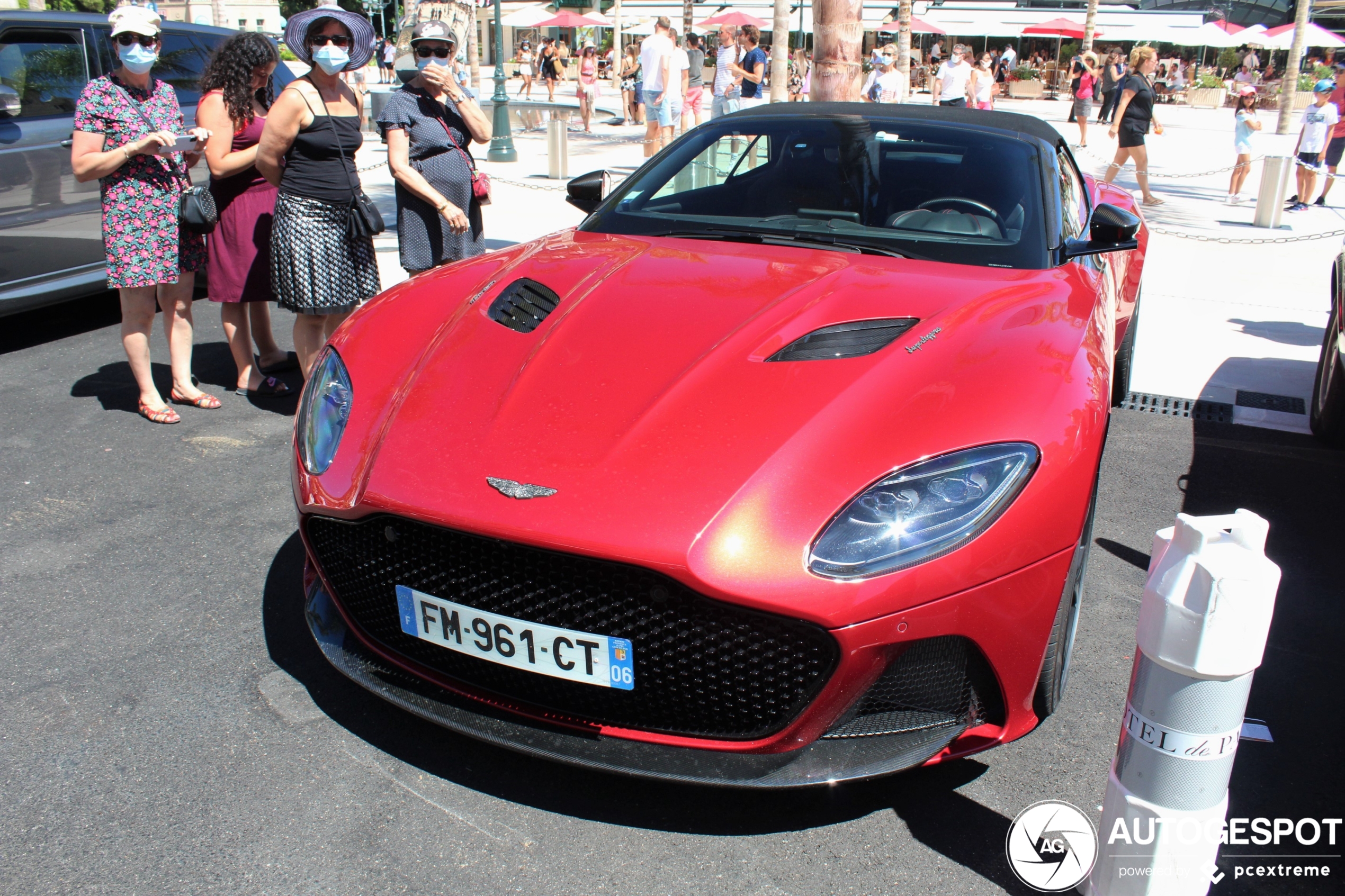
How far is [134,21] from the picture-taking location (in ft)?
14.1

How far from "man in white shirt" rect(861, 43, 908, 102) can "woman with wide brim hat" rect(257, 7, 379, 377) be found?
11726 millimetres

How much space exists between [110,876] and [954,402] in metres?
1.97

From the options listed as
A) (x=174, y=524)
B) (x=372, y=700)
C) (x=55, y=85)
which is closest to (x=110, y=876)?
(x=372, y=700)

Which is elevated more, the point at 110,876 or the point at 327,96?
the point at 327,96

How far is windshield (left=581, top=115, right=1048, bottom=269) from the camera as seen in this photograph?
3.20 metres

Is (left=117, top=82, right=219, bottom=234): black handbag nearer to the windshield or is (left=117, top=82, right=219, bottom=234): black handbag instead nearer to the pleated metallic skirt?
the pleated metallic skirt

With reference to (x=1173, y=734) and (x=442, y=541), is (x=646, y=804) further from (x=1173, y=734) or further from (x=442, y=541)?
(x=1173, y=734)

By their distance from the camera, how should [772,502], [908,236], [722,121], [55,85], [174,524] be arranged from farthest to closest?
[55,85], [722,121], [174,524], [908,236], [772,502]

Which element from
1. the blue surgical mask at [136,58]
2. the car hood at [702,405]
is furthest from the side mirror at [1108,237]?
the blue surgical mask at [136,58]

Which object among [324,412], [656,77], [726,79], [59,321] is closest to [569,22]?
[726,79]

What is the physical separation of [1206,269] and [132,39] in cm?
775

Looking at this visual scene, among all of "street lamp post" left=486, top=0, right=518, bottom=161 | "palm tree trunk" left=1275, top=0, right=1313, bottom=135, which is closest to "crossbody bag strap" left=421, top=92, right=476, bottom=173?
"street lamp post" left=486, top=0, right=518, bottom=161

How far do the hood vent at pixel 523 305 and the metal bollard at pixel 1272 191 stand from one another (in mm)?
10208

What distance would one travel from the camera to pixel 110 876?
2088 millimetres
